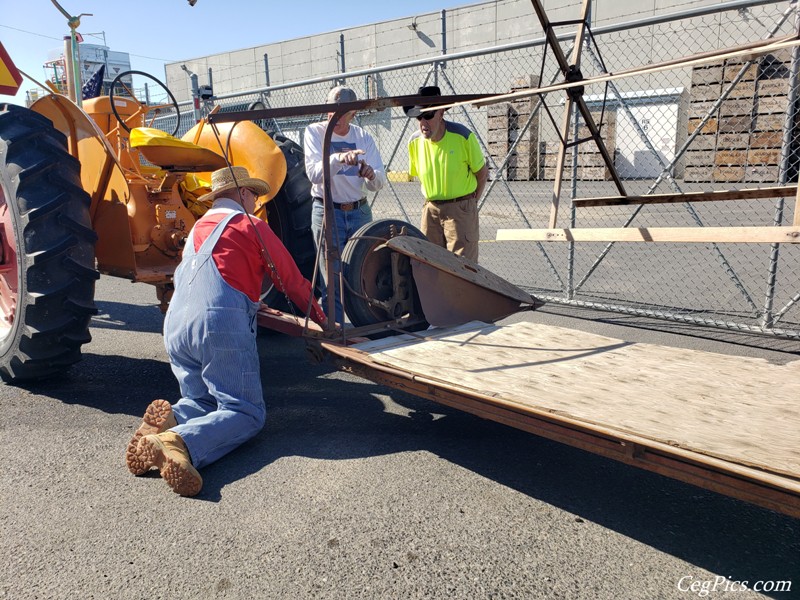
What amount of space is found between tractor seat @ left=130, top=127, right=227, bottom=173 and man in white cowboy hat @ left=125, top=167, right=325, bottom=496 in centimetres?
74

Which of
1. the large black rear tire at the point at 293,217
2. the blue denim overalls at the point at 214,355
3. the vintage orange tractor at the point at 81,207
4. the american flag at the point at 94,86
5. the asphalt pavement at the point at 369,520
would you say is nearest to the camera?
the asphalt pavement at the point at 369,520

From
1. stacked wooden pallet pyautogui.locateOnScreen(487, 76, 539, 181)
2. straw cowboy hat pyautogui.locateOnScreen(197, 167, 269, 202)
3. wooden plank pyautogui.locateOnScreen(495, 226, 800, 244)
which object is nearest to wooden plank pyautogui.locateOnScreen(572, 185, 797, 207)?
wooden plank pyautogui.locateOnScreen(495, 226, 800, 244)

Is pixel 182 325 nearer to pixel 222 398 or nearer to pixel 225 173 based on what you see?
pixel 222 398

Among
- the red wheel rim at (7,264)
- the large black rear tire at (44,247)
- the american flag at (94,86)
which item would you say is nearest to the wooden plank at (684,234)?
the large black rear tire at (44,247)

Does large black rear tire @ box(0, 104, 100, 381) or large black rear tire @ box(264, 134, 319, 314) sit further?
large black rear tire @ box(264, 134, 319, 314)

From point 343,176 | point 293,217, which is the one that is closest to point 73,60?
point 293,217

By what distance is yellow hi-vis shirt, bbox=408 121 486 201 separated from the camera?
17.4 ft

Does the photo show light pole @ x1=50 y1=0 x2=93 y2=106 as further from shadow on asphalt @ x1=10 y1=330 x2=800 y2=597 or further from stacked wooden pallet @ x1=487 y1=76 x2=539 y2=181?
stacked wooden pallet @ x1=487 y1=76 x2=539 y2=181

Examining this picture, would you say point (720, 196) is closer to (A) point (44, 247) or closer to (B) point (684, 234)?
(B) point (684, 234)

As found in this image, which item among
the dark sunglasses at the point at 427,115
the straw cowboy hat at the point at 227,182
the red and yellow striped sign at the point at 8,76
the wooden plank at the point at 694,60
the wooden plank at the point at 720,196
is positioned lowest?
the wooden plank at the point at 720,196

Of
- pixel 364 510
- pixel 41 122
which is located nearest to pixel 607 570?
pixel 364 510

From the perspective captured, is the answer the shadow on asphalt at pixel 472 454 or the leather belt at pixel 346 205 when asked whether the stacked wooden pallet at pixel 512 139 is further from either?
the shadow on asphalt at pixel 472 454

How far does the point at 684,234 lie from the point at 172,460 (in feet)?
8.21

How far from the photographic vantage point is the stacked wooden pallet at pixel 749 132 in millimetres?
8422
